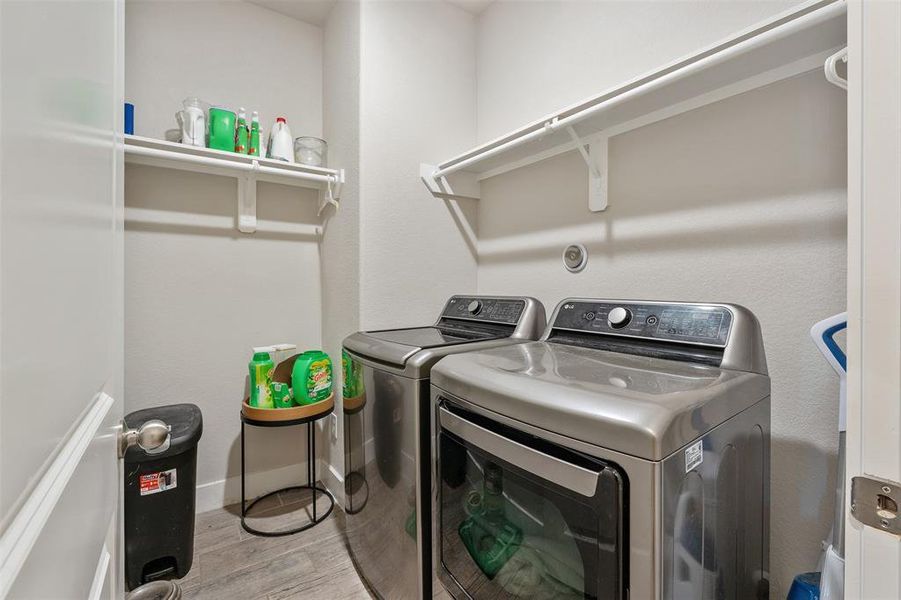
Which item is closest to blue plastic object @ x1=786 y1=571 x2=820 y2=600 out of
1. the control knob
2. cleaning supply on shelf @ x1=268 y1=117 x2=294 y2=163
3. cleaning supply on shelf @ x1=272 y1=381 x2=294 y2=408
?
the control knob

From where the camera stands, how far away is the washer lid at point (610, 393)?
636mm

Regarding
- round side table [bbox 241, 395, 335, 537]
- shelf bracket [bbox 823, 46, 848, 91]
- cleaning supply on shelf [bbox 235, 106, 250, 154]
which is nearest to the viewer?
shelf bracket [bbox 823, 46, 848, 91]

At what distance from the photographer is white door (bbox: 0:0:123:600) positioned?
0.26 m

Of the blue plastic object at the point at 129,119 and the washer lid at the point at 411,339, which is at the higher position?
the blue plastic object at the point at 129,119

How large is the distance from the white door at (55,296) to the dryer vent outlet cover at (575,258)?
1440mm

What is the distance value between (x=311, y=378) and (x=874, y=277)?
5.91 ft

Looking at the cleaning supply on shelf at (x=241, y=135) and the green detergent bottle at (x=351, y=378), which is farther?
the cleaning supply on shelf at (x=241, y=135)

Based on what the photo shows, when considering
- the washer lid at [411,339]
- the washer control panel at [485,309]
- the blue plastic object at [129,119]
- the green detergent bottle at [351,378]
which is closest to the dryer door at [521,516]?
the washer lid at [411,339]

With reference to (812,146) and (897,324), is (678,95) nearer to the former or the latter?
(812,146)

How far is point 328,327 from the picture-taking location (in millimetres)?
2107

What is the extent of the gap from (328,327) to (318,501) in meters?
0.92

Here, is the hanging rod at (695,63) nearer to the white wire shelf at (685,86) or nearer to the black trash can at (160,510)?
the white wire shelf at (685,86)

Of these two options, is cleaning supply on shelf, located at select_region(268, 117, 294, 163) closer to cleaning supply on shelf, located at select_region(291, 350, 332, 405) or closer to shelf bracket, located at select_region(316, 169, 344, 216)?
shelf bracket, located at select_region(316, 169, 344, 216)

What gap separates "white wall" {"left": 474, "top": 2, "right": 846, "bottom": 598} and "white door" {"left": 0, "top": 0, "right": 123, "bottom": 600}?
1.44m
